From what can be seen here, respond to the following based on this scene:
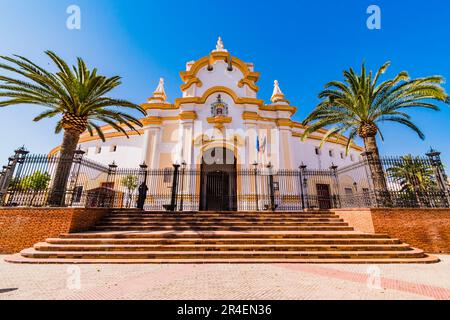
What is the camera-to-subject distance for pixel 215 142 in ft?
54.6

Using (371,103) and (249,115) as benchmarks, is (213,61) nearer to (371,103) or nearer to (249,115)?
(249,115)

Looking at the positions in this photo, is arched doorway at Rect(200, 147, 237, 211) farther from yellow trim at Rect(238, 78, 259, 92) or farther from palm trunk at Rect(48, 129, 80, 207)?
palm trunk at Rect(48, 129, 80, 207)

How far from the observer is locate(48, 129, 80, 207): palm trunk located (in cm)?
884

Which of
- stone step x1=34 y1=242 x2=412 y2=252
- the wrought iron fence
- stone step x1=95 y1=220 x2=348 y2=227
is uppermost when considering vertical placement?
the wrought iron fence

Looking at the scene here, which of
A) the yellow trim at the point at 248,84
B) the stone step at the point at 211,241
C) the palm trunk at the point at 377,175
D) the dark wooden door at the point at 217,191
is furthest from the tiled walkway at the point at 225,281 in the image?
the yellow trim at the point at 248,84

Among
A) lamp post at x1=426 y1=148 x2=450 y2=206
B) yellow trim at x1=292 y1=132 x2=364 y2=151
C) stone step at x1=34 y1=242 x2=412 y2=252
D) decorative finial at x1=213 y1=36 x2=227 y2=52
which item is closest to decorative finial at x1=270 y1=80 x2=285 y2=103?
yellow trim at x1=292 y1=132 x2=364 y2=151

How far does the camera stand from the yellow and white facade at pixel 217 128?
16656 mm

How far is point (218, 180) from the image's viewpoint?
16344 millimetres

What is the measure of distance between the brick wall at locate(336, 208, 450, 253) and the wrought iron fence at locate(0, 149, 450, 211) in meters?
0.71

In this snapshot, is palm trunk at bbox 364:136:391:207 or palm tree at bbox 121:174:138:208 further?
palm tree at bbox 121:174:138:208

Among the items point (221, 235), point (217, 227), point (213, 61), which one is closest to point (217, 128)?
point (213, 61)

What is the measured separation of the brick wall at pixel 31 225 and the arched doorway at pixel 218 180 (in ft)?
27.0
